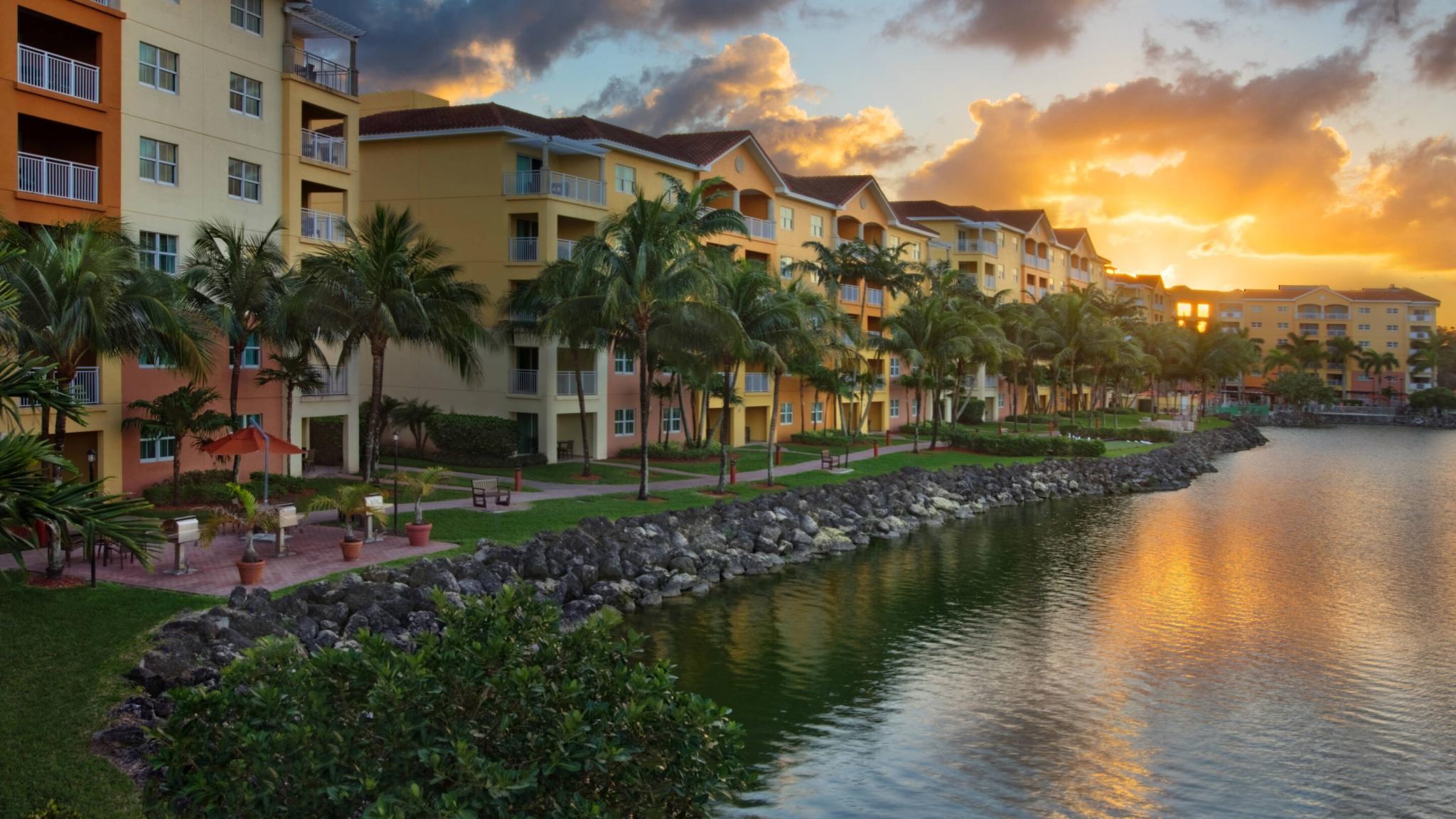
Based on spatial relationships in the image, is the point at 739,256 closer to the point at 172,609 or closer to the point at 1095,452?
the point at 1095,452

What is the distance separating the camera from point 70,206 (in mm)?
29016

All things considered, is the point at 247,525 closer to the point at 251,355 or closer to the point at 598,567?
the point at 598,567

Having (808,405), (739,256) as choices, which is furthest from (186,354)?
(808,405)

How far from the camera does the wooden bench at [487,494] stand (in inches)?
1257

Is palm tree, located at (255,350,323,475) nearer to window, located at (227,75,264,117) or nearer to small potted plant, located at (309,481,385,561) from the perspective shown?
window, located at (227,75,264,117)

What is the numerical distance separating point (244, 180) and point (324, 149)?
3669 mm

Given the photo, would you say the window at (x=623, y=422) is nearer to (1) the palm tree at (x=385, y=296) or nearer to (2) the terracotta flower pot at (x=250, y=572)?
(1) the palm tree at (x=385, y=296)

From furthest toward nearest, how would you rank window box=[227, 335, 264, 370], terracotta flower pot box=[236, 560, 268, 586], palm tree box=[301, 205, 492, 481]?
window box=[227, 335, 264, 370] < palm tree box=[301, 205, 492, 481] < terracotta flower pot box=[236, 560, 268, 586]

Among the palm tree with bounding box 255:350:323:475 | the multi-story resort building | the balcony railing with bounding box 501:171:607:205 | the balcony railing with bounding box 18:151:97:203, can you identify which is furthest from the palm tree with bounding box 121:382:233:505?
the balcony railing with bounding box 501:171:607:205

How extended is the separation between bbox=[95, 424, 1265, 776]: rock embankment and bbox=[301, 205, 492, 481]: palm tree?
293 inches

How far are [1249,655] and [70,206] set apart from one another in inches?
1229

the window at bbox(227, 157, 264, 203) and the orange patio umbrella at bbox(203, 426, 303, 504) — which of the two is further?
the window at bbox(227, 157, 264, 203)

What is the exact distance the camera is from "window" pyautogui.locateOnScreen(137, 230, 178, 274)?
1232 inches

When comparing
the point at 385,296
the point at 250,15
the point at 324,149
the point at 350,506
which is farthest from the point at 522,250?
the point at 350,506
